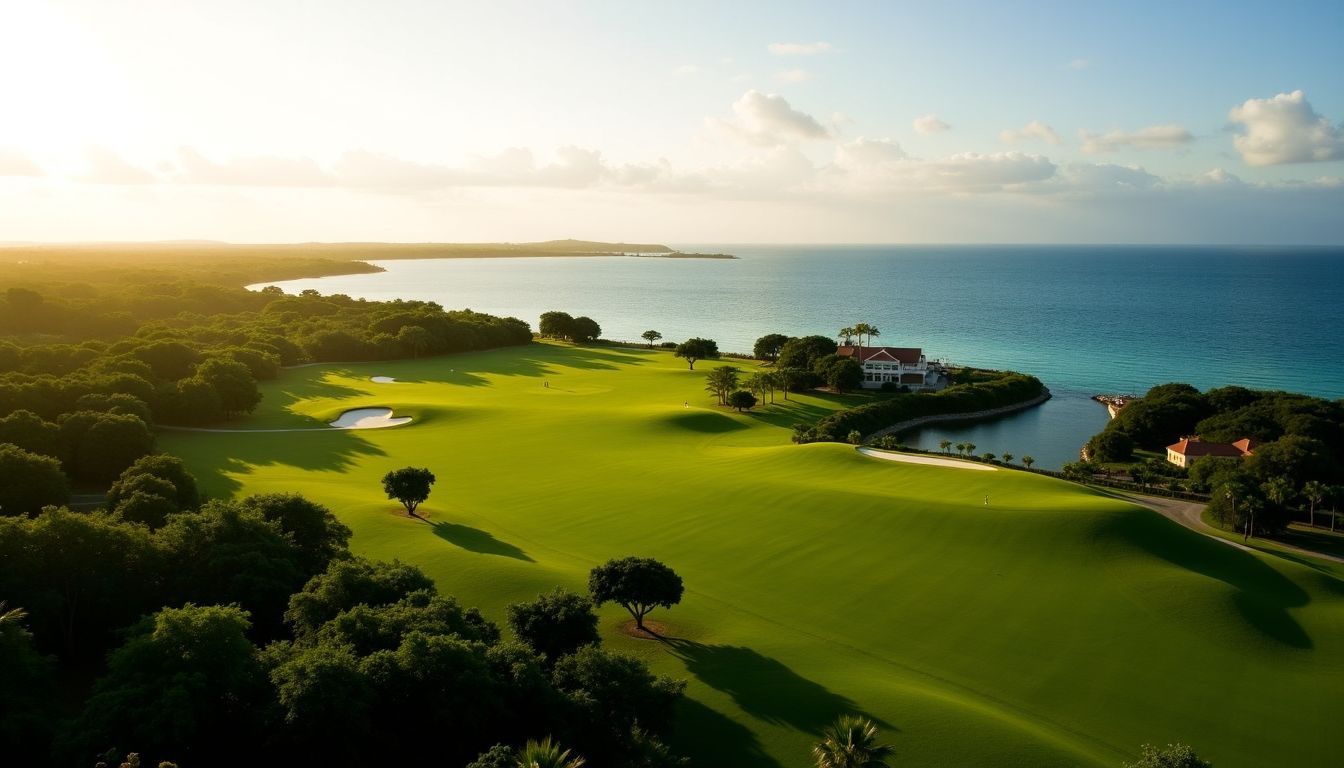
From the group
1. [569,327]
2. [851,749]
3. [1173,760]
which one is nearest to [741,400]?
[569,327]

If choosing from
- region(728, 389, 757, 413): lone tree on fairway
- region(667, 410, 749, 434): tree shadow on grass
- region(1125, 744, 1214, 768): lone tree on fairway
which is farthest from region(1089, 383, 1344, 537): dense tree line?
region(1125, 744, 1214, 768): lone tree on fairway

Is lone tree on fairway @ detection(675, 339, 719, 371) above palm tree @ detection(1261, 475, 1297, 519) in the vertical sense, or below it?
above

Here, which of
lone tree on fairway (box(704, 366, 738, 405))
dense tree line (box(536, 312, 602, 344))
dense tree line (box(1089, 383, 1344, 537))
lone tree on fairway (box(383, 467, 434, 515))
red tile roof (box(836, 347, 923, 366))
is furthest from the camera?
dense tree line (box(536, 312, 602, 344))

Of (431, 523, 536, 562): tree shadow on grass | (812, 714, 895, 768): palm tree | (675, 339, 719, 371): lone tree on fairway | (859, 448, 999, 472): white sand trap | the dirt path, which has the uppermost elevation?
(675, 339, 719, 371): lone tree on fairway

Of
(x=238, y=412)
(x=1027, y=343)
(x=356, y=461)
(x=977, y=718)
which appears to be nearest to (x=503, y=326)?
(x=238, y=412)

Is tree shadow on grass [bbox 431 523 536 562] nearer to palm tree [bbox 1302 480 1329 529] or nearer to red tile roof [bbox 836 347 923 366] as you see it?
palm tree [bbox 1302 480 1329 529]

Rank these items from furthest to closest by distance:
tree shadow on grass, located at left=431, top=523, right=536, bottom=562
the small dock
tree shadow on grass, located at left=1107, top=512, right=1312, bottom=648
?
the small dock, tree shadow on grass, located at left=431, top=523, right=536, bottom=562, tree shadow on grass, located at left=1107, top=512, right=1312, bottom=648

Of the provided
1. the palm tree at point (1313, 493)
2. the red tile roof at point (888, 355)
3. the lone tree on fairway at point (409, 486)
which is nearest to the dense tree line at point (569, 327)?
the red tile roof at point (888, 355)
